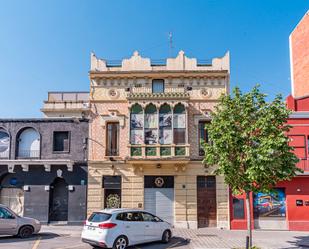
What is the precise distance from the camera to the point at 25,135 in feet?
64.8

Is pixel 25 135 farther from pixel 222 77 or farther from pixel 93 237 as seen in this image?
pixel 222 77

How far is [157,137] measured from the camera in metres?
18.8

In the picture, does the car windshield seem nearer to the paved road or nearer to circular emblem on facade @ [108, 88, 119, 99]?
the paved road

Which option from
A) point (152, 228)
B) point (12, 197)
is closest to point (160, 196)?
point (152, 228)

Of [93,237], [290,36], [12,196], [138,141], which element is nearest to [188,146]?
[138,141]

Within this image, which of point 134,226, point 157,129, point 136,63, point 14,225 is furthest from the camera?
point 136,63

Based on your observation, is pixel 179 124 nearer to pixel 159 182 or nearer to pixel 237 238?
pixel 159 182

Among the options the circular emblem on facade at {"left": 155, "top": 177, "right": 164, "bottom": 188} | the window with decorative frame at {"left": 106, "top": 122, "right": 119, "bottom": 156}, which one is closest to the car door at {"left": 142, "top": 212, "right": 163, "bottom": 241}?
the circular emblem on facade at {"left": 155, "top": 177, "right": 164, "bottom": 188}

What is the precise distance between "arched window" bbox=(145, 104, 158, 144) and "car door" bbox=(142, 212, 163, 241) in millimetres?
6448

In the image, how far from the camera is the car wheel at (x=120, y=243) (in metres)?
11.4

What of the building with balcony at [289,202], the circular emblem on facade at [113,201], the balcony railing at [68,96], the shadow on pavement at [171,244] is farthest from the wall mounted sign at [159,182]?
the balcony railing at [68,96]

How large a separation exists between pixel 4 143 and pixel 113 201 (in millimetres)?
8423

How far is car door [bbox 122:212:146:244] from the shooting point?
39.2 feet

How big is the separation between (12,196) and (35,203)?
1.98 metres
